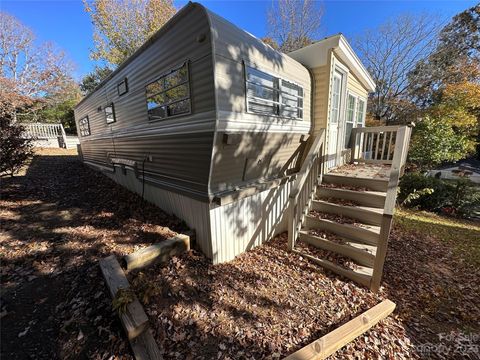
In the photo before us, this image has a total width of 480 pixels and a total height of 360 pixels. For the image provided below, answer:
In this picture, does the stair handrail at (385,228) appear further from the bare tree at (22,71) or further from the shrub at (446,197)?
the bare tree at (22,71)

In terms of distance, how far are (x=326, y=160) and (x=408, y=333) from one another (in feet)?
13.1

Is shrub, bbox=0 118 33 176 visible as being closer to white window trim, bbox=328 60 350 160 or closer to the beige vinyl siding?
the beige vinyl siding

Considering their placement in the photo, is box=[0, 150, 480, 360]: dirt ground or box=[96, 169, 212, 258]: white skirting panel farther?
box=[96, 169, 212, 258]: white skirting panel

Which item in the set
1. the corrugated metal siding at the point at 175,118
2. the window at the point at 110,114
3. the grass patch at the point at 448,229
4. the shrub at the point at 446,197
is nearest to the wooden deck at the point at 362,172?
the grass patch at the point at 448,229

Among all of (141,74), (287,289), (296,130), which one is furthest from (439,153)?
(141,74)

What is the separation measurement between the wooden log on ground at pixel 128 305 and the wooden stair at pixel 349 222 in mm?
3253

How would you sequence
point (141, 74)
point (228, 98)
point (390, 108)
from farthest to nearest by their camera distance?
point (390, 108) → point (141, 74) → point (228, 98)

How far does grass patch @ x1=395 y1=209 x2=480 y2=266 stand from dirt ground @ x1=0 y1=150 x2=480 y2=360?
1.80 feet

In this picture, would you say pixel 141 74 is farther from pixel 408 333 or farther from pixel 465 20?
pixel 465 20

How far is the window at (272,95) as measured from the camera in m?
4.04

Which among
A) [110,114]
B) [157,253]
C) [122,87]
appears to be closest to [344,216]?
[157,253]

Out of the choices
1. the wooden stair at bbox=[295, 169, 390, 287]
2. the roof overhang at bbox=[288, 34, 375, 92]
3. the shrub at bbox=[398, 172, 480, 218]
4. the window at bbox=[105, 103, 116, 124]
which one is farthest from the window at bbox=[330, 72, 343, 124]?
the window at bbox=[105, 103, 116, 124]

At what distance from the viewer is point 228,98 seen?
3502 mm

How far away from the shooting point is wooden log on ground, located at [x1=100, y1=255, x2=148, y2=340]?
2.48 m
